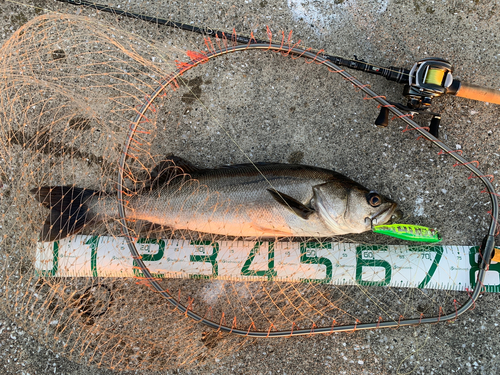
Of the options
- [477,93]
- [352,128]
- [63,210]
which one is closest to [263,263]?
[352,128]

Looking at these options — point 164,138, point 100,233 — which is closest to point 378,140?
point 164,138

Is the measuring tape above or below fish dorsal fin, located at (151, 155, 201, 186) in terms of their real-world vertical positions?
below

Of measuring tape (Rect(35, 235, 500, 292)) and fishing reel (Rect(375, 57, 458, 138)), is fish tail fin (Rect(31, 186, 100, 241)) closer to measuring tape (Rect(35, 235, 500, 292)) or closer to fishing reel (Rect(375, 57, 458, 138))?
measuring tape (Rect(35, 235, 500, 292))

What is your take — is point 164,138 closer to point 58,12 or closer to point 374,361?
point 58,12

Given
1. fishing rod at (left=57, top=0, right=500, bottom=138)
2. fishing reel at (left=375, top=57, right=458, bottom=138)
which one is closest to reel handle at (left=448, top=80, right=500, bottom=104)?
fishing rod at (left=57, top=0, right=500, bottom=138)

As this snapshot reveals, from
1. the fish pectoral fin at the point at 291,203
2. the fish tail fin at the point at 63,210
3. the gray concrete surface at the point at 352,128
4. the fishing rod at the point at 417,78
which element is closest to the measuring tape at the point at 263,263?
the fish tail fin at the point at 63,210

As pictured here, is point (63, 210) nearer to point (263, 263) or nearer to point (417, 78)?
point (263, 263)
